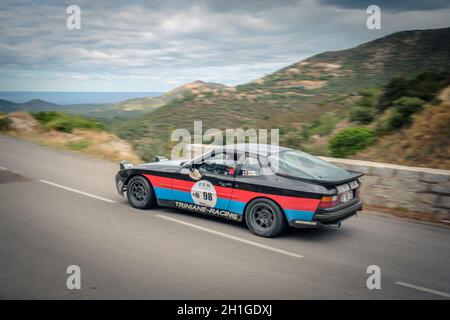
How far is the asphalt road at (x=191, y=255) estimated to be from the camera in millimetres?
4879

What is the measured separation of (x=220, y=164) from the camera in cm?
744

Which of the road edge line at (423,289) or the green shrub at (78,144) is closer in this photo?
the road edge line at (423,289)

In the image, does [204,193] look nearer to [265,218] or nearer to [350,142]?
[265,218]

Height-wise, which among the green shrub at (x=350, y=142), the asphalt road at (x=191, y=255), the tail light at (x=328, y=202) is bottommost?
the asphalt road at (x=191, y=255)

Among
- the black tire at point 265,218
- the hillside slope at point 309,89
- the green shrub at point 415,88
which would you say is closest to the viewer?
the black tire at point 265,218

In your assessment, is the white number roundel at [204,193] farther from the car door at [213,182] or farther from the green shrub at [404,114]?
the green shrub at [404,114]

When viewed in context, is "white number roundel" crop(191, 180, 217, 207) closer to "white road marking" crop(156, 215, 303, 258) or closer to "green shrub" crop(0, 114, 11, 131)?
"white road marking" crop(156, 215, 303, 258)

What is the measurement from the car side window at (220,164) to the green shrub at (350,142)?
382 inches

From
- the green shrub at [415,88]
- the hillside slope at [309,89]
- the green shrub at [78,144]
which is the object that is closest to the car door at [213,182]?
the green shrub at [78,144]

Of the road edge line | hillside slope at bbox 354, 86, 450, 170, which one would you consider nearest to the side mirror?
the road edge line
